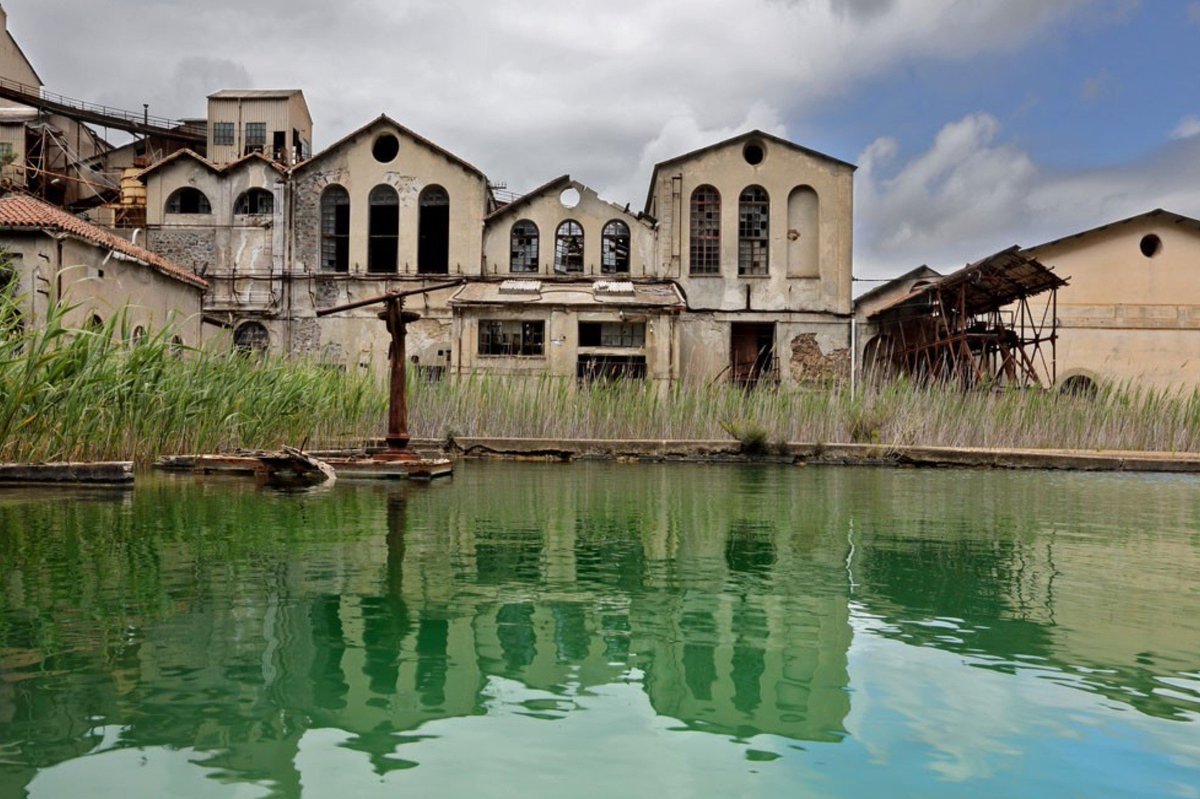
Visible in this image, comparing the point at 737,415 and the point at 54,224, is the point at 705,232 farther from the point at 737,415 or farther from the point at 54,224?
the point at 54,224

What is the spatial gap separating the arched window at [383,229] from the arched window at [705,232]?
827 cm

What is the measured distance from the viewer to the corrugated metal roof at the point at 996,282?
62.3 ft

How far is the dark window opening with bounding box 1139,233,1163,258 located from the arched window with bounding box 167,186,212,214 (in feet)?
85.2

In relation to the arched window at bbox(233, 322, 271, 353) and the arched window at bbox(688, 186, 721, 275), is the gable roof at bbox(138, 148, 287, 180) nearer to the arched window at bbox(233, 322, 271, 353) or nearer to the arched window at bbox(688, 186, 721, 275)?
the arched window at bbox(233, 322, 271, 353)

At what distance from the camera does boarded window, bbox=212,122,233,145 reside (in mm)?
34500

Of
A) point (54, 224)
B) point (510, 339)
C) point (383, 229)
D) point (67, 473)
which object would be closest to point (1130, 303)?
point (510, 339)

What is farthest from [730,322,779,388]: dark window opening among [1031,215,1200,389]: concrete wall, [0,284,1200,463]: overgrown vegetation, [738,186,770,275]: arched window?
[0,284,1200,463]: overgrown vegetation

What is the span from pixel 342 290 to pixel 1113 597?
2453 centimetres

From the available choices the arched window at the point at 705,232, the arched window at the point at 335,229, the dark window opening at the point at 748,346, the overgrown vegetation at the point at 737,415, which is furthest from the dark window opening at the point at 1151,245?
the arched window at the point at 335,229

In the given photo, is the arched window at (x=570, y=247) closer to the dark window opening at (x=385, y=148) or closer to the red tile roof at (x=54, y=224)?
the dark window opening at (x=385, y=148)

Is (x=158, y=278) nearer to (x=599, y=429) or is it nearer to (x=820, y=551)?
(x=599, y=429)

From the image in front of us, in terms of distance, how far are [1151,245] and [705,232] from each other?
12.0 m

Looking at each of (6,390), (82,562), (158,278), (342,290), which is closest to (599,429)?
→ (6,390)

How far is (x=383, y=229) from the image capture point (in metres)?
27.4
